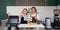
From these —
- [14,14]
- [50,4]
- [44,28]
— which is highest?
[50,4]

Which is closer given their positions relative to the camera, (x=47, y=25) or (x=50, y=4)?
(x=47, y=25)

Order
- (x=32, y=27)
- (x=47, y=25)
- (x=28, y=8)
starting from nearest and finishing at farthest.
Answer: (x=32, y=27) < (x=47, y=25) < (x=28, y=8)

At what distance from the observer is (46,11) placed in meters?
4.18

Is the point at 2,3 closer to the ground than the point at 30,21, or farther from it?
farther from it

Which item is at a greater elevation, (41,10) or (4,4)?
(4,4)

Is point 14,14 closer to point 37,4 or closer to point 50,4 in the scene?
point 37,4

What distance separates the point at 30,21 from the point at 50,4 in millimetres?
1132

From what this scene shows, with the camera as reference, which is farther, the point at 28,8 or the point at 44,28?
the point at 28,8

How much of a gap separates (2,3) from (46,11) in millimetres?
1426

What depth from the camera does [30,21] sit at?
3.47 metres

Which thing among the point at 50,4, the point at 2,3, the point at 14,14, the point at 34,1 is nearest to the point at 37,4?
the point at 34,1

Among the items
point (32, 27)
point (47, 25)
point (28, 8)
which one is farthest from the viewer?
point (28, 8)

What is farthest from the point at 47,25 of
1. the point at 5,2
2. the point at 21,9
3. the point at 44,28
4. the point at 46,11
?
the point at 5,2

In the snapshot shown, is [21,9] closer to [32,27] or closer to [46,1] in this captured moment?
[46,1]
